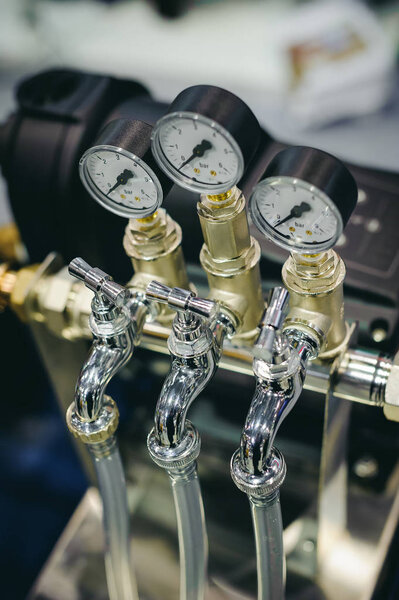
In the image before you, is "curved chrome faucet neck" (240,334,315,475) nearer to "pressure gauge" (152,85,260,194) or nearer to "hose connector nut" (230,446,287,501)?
"hose connector nut" (230,446,287,501)

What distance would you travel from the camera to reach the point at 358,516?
897 millimetres

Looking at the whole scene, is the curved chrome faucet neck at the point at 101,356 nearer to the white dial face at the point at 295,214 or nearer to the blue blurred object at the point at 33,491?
the white dial face at the point at 295,214

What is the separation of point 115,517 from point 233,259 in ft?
1.02

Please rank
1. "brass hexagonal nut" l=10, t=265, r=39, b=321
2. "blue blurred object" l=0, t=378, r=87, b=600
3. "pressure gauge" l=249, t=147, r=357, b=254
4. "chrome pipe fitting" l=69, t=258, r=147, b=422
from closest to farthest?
"pressure gauge" l=249, t=147, r=357, b=254
"chrome pipe fitting" l=69, t=258, r=147, b=422
"brass hexagonal nut" l=10, t=265, r=39, b=321
"blue blurred object" l=0, t=378, r=87, b=600

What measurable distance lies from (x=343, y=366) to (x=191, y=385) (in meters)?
0.16

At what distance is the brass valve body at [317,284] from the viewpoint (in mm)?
587

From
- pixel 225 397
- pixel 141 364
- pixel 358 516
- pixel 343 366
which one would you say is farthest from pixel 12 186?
pixel 358 516

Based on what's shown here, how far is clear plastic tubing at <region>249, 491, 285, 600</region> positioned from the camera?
590mm

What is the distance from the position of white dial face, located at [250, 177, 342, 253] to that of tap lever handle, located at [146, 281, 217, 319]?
83 mm

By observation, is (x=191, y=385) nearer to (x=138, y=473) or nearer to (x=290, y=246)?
(x=290, y=246)

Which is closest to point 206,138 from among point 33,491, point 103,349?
point 103,349

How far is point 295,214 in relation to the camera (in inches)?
21.2

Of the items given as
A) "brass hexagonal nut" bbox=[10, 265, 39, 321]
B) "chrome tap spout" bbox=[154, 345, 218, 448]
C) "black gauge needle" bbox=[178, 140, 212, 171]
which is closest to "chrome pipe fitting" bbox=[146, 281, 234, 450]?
"chrome tap spout" bbox=[154, 345, 218, 448]

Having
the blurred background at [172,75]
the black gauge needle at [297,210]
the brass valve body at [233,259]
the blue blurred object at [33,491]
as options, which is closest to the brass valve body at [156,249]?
the brass valve body at [233,259]
